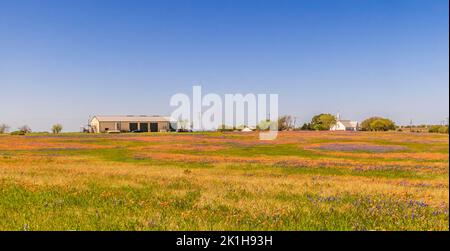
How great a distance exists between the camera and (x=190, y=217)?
28.3 feet

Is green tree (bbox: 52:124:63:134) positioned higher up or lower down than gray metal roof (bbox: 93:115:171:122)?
lower down

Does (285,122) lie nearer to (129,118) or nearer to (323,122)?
(323,122)

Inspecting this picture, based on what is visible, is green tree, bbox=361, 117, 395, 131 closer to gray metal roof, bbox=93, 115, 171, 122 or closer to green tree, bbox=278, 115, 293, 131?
green tree, bbox=278, 115, 293, 131

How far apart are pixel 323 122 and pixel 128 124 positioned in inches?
4046

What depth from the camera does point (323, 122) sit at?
184m

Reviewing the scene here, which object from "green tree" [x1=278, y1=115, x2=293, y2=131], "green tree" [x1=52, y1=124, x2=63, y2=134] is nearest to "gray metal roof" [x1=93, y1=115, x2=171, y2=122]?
"green tree" [x1=52, y1=124, x2=63, y2=134]

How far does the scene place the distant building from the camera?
159 m

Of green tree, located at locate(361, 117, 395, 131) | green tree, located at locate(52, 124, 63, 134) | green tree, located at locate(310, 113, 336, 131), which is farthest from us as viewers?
green tree, located at locate(310, 113, 336, 131)

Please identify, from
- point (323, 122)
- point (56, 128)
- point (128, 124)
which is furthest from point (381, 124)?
point (56, 128)

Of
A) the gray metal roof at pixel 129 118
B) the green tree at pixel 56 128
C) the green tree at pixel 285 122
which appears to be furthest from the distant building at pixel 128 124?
the green tree at pixel 285 122

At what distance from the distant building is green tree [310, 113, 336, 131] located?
78556 mm
